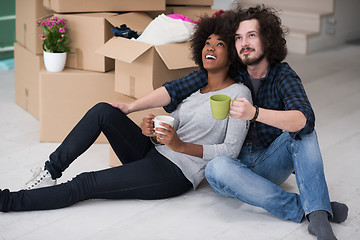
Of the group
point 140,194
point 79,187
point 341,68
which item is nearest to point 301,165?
point 140,194

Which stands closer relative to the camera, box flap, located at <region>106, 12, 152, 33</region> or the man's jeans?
the man's jeans

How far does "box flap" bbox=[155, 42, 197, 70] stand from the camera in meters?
2.44

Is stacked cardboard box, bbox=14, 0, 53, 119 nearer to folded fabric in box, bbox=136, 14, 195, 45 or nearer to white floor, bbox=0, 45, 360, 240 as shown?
white floor, bbox=0, 45, 360, 240

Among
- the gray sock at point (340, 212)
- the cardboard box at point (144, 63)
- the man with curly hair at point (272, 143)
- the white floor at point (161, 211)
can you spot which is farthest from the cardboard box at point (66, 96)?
the gray sock at point (340, 212)

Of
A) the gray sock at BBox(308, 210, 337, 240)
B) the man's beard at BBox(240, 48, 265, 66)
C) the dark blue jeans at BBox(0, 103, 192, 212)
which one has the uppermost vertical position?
the man's beard at BBox(240, 48, 265, 66)

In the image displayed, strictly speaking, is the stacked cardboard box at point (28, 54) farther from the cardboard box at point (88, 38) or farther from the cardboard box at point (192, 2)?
the cardboard box at point (192, 2)

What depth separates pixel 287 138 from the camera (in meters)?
2.10

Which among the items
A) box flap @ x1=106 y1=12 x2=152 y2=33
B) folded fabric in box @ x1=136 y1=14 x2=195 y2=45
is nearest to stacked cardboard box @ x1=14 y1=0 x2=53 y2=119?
box flap @ x1=106 y1=12 x2=152 y2=33

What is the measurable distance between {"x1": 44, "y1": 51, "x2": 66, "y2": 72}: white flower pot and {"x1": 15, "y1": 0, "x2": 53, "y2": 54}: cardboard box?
0.90 feet

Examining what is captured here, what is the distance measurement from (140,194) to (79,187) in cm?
25

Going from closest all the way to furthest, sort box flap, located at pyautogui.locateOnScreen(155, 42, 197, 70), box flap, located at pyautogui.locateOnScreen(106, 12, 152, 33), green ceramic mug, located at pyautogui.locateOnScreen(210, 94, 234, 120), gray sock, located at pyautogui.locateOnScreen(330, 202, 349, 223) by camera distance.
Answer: green ceramic mug, located at pyautogui.locateOnScreen(210, 94, 234, 120)
gray sock, located at pyautogui.locateOnScreen(330, 202, 349, 223)
box flap, located at pyautogui.locateOnScreen(155, 42, 197, 70)
box flap, located at pyautogui.locateOnScreen(106, 12, 152, 33)

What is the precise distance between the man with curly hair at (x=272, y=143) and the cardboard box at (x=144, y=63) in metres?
0.38

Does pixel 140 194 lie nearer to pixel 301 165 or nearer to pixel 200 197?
pixel 200 197

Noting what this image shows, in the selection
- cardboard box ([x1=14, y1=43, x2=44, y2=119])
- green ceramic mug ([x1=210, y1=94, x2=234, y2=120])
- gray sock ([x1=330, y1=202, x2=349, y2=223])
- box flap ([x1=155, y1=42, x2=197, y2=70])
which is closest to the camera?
green ceramic mug ([x1=210, y1=94, x2=234, y2=120])
